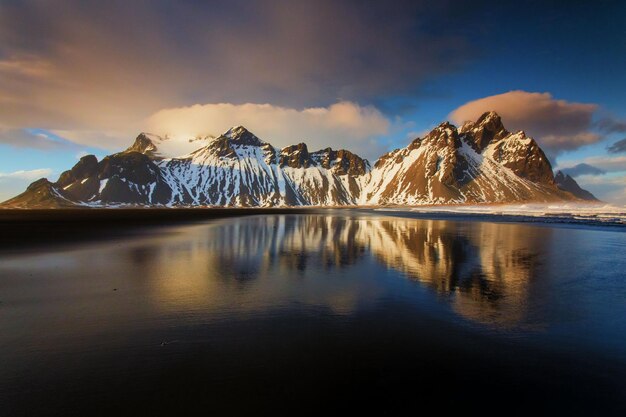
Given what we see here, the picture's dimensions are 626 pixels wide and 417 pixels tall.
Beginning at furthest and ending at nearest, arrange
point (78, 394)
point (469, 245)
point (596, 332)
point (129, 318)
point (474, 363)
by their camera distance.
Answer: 1. point (469, 245)
2. point (129, 318)
3. point (596, 332)
4. point (474, 363)
5. point (78, 394)

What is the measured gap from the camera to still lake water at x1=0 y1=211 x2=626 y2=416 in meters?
9.18

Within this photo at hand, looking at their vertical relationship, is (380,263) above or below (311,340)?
above

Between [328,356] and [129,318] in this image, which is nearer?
[328,356]

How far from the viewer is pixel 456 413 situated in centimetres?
865

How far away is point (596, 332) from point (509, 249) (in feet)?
84.2

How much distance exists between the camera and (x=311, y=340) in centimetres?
1301

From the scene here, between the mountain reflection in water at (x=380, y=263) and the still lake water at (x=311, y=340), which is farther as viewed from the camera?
the mountain reflection in water at (x=380, y=263)

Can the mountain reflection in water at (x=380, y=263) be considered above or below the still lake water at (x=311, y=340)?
above

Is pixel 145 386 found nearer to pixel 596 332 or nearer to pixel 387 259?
pixel 596 332

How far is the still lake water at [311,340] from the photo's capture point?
A: 9180mm

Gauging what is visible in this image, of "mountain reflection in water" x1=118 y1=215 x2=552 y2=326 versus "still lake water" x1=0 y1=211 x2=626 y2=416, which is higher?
"mountain reflection in water" x1=118 y1=215 x2=552 y2=326

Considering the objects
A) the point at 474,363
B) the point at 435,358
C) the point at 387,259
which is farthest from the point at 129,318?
the point at 387,259

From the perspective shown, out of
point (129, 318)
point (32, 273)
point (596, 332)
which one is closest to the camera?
point (596, 332)

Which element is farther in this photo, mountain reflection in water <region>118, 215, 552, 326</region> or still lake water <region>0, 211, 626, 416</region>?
mountain reflection in water <region>118, 215, 552, 326</region>
